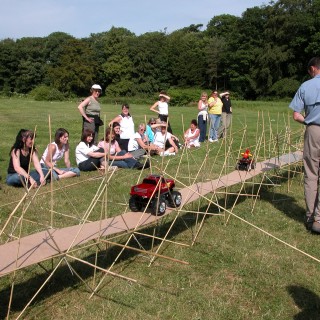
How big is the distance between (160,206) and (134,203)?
0.27 meters

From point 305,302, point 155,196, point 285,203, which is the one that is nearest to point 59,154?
point 155,196

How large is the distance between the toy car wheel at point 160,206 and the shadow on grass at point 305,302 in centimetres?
132

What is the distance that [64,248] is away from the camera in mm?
3225

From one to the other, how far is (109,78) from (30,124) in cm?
4345

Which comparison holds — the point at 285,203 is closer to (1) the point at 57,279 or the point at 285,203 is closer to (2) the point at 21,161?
(1) the point at 57,279

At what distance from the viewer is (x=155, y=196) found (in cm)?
424

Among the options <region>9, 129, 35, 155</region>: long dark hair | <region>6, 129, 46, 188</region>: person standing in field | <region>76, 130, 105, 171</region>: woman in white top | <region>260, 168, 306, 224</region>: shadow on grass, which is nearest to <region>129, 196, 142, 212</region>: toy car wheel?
<region>260, 168, 306, 224</region>: shadow on grass

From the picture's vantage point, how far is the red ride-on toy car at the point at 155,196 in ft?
13.7

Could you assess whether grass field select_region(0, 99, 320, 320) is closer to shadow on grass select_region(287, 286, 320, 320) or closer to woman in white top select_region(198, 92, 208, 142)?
shadow on grass select_region(287, 286, 320, 320)

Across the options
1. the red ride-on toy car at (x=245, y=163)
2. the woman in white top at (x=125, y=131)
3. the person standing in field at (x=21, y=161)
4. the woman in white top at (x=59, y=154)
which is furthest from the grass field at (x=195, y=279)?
the woman in white top at (x=125, y=131)

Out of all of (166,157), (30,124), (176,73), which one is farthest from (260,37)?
(166,157)

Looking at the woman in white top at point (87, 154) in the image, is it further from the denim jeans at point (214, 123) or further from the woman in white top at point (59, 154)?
the denim jeans at point (214, 123)

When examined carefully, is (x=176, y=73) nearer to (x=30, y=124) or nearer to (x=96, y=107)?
(x=30, y=124)

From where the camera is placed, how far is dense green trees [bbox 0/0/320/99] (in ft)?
156
